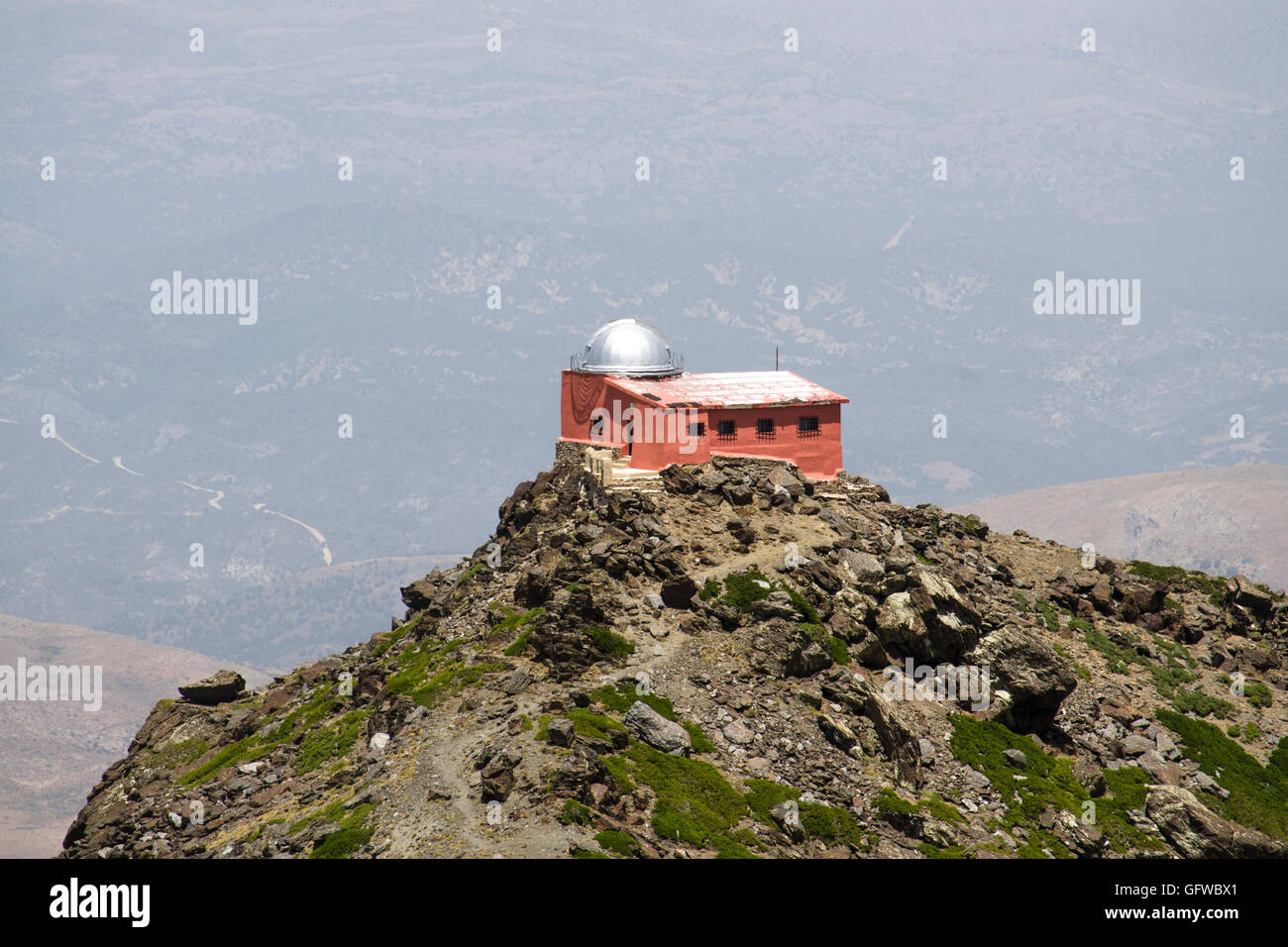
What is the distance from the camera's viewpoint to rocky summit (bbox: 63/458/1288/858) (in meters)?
34.8

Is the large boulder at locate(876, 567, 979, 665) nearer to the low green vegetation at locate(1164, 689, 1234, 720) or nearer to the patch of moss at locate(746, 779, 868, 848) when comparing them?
the patch of moss at locate(746, 779, 868, 848)

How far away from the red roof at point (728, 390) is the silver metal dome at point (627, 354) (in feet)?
2.70

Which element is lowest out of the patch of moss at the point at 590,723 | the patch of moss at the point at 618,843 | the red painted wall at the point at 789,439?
the patch of moss at the point at 618,843

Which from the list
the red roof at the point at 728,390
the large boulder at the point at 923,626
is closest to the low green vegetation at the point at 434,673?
the large boulder at the point at 923,626

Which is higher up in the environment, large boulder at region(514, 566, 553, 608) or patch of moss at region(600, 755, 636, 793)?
large boulder at region(514, 566, 553, 608)

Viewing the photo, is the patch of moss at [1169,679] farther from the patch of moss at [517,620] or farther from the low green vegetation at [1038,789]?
the patch of moss at [517,620]

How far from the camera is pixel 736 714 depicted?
39.6m

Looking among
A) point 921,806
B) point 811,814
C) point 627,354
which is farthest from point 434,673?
point 627,354

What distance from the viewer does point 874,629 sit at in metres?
46.3

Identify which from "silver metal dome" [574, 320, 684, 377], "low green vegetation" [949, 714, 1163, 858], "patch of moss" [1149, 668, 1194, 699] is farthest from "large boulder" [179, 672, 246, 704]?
"patch of moss" [1149, 668, 1194, 699]

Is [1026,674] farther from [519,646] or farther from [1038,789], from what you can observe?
[519,646]

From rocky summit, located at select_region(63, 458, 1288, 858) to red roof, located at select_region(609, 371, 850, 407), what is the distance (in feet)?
10.0

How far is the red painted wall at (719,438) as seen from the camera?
178ft
